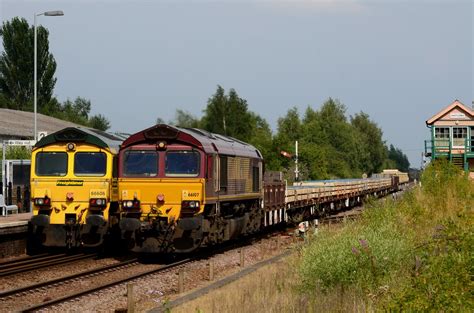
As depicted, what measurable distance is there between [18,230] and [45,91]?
5635 cm

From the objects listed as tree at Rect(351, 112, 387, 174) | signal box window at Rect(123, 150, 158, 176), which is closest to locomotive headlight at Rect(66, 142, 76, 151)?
signal box window at Rect(123, 150, 158, 176)

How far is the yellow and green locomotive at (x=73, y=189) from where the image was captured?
19344 millimetres

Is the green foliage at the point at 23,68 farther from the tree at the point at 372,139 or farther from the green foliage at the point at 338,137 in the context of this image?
the tree at the point at 372,139

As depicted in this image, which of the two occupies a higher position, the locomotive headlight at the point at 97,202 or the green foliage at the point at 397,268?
the locomotive headlight at the point at 97,202

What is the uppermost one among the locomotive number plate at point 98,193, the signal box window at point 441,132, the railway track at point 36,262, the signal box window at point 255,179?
the signal box window at point 441,132

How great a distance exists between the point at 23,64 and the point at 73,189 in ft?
185

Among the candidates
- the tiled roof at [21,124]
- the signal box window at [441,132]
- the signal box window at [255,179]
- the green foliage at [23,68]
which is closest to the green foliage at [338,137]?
the green foliage at [23,68]

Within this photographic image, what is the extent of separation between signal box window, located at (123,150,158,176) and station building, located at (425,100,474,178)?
21.8m

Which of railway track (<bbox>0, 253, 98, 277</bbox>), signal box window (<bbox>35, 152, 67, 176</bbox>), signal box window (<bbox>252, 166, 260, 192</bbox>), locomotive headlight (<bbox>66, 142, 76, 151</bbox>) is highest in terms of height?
locomotive headlight (<bbox>66, 142, 76, 151</bbox>)

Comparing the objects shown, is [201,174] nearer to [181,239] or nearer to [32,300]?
[181,239]

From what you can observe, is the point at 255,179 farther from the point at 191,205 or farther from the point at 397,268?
the point at 397,268

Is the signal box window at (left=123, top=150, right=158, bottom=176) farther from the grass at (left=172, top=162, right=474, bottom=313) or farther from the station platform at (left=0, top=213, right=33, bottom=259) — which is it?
the grass at (left=172, top=162, right=474, bottom=313)

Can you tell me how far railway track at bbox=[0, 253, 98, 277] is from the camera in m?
17.1

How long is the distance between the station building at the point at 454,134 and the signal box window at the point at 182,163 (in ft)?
70.3
